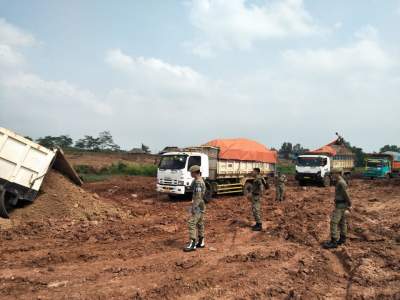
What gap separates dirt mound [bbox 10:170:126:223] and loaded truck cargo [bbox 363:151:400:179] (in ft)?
79.7

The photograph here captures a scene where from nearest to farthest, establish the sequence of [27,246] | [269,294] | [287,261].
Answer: [269,294]
[287,261]
[27,246]

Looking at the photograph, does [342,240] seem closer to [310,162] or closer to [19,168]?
[19,168]

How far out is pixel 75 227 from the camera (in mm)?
9367

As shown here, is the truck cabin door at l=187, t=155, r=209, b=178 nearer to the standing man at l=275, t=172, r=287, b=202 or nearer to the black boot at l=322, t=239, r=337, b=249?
the standing man at l=275, t=172, r=287, b=202

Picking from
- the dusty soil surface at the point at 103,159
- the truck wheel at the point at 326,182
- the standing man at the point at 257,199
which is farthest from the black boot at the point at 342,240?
the dusty soil surface at the point at 103,159

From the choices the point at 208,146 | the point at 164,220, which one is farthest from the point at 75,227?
the point at 208,146

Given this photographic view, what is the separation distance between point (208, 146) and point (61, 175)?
6.64 meters

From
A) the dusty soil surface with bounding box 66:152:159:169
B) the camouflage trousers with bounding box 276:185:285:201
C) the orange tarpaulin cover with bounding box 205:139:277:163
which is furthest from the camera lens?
the dusty soil surface with bounding box 66:152:159:169

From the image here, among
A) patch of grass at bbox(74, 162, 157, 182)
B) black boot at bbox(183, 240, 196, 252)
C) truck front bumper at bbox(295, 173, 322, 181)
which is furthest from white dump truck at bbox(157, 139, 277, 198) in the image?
patch of grass at bbox(74, 162, 157, 182)

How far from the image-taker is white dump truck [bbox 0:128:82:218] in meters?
9.09

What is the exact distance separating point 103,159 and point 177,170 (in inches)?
1198

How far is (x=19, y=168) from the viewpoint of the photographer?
369 inches

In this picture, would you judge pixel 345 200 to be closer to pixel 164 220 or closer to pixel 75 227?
pixel 164 220

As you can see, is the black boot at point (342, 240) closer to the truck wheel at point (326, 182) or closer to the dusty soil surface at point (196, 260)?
the dusty soil surface at point (196, 260)
